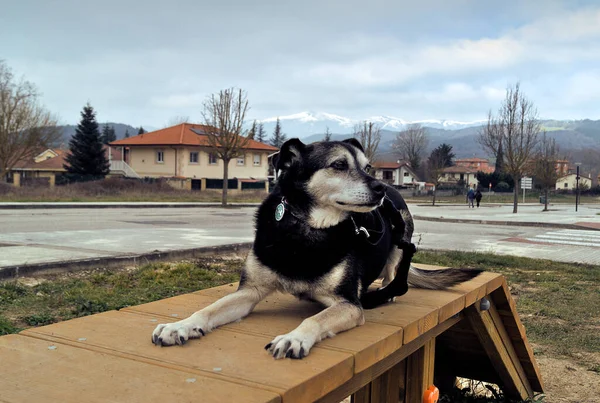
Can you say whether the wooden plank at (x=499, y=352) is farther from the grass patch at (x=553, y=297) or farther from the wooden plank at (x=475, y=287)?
the grass patch at (x=553, y=297)

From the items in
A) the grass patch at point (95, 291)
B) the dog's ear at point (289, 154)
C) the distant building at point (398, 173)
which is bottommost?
the grass patch at point (95, 291)

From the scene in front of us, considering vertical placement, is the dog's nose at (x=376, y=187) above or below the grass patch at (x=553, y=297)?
above

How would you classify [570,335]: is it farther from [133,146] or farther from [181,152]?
[133,146]

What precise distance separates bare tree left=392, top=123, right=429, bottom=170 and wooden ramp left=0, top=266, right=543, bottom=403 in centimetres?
10207

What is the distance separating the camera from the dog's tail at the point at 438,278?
421 cm

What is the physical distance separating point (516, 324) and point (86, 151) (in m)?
50.7

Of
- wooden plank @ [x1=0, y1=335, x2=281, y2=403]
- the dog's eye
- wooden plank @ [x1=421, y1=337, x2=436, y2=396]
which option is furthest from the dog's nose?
wooden plank @ [x1=421, y1=337, x2=436, y2=396]

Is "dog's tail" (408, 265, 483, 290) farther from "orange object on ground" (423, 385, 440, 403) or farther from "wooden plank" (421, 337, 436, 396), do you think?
"orange object on ground" (423, 385, 440, 403)

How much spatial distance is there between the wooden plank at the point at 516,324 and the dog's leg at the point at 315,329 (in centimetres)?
218

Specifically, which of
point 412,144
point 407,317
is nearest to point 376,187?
point 407,317

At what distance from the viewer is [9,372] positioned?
6.63 feet

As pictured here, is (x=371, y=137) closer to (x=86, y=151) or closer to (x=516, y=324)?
(x=86, y=151)

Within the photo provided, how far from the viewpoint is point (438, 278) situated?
4.25m

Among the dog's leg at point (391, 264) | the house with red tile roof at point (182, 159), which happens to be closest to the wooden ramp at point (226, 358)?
the dog's leg at point (391, 264)
